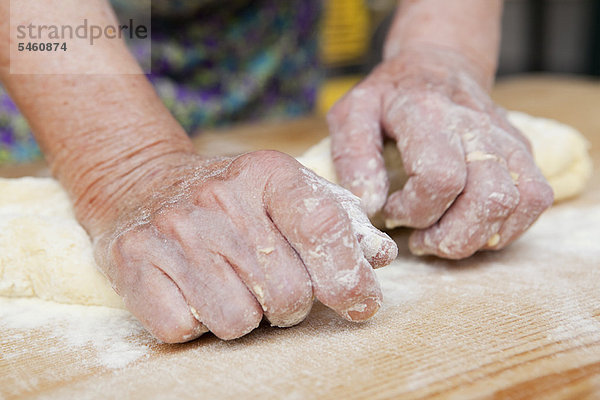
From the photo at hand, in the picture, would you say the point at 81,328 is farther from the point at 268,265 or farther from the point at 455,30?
the point at 455,30

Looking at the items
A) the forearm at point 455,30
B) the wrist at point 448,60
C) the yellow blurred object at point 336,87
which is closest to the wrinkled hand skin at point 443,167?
the wrist at point 448,60

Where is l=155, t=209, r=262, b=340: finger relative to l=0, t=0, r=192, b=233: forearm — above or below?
below

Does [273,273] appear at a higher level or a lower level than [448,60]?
lower

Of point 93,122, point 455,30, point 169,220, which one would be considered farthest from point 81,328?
point 455,30

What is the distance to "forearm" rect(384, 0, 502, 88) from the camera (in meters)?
1.35

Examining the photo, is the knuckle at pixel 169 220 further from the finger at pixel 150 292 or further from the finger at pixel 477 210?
the finger at pixel 477 210

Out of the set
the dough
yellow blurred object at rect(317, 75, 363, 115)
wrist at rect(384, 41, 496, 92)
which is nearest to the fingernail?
the dough

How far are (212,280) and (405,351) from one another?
10.2 inches

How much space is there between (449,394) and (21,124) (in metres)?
1.61

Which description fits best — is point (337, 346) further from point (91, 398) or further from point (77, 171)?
point (77, 171)

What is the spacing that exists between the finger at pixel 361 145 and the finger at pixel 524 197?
211 mm

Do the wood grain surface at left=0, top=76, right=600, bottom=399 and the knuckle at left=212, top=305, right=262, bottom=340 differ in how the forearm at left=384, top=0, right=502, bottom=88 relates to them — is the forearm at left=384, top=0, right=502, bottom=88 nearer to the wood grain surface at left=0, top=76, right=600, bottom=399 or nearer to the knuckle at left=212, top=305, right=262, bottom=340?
the wood grain surface at left=0, top=76, right=600, bottom=399

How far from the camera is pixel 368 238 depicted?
0.83 metres

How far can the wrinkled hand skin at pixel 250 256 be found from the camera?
787 mm
